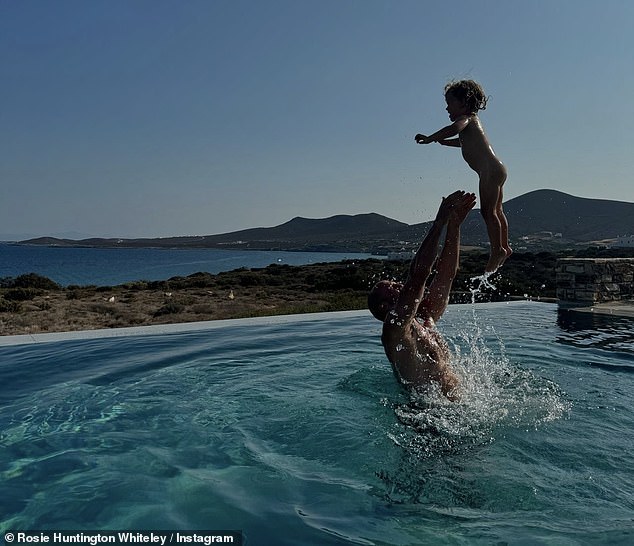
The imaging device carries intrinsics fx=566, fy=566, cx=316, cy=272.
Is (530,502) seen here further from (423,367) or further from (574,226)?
(574,226)

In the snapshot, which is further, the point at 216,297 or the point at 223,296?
the point at 223,296

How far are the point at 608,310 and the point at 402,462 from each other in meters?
8.46

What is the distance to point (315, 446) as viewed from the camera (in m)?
3.98

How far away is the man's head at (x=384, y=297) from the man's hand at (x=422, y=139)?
1.11 m

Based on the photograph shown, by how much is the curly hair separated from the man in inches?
23.3

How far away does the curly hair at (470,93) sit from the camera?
3758 mm

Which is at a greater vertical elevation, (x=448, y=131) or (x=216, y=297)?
(x=448, y=131)

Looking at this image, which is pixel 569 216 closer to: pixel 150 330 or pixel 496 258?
pixel 150 330

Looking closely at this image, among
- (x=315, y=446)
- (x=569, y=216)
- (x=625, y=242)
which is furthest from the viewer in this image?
(x=569, y=216)

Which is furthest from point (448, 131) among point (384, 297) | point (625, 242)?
point (625, 242)

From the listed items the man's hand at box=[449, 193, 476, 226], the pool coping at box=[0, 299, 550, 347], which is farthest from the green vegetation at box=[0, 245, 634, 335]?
the man's hand at box=[449, 193, 476, 226]

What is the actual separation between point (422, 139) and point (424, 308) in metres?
1.45

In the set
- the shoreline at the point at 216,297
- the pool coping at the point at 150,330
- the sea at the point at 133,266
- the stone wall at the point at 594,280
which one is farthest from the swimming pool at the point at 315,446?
the sea at the point at 133,266

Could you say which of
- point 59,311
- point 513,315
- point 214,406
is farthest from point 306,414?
point 59,311
